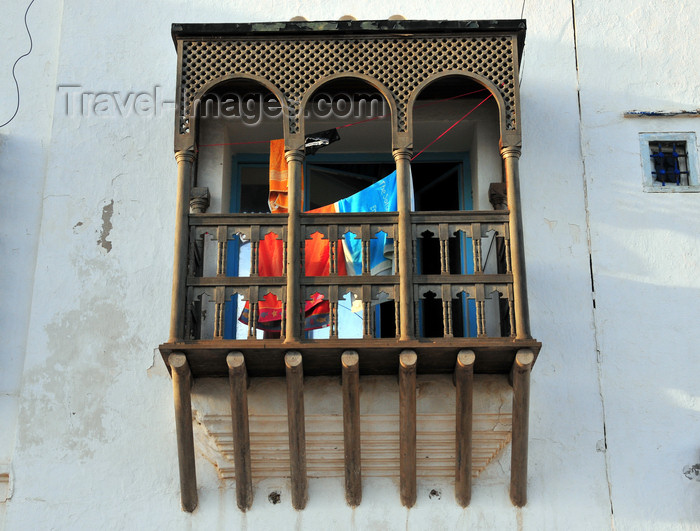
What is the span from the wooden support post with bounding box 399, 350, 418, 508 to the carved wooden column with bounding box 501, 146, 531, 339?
78cm

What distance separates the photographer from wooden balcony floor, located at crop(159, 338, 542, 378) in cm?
740

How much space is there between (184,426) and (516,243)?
2.67 metres

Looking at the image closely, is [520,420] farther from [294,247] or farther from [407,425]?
[294,247]

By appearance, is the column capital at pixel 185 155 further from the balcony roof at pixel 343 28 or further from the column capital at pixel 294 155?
the balcony roof at pixel 343 28

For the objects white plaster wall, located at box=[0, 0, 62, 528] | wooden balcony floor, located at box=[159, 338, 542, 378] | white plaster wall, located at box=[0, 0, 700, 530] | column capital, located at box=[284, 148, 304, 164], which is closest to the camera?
wooden balcony floor, located at box=[159, 338, 542, 378]

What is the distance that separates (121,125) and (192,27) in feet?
3.75

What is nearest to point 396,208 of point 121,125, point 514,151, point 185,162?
point 514,151

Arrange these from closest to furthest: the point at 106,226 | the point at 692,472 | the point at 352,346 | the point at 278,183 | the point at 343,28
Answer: the point at 352,346
the point at 692,472
the point at 343,28
the point at 106,226
the point at 278,183

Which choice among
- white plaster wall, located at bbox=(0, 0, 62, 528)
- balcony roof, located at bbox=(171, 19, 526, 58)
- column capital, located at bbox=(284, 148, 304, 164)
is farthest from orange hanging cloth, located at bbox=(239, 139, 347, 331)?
white plaster wall, located at bbox=(0, 0, 62, 528)

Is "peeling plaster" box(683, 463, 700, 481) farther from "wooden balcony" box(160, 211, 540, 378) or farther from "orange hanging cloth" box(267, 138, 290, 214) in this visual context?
"orange hanging cloth" box(267, 138, 290, 214)

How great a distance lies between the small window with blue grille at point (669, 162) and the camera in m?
8.63

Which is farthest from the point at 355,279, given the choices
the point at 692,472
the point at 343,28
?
the point at 692,472

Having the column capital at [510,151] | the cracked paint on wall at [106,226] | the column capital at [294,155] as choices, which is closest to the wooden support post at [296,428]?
the column capital at [294,155]

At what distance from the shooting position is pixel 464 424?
24.8ft
